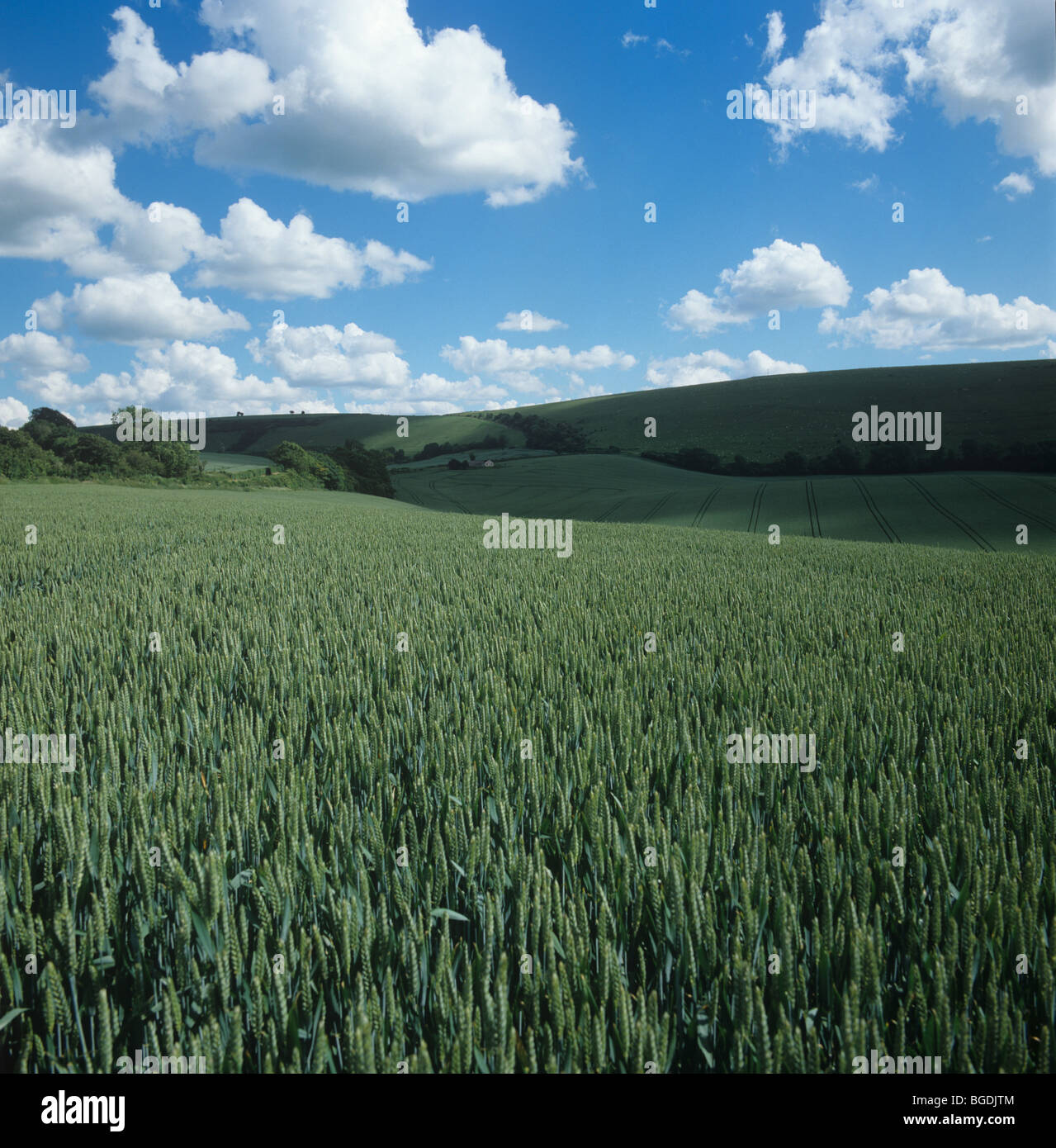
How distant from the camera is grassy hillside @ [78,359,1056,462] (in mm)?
62156

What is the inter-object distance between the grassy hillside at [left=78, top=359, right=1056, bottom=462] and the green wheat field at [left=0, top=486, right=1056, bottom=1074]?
59277 millimetres

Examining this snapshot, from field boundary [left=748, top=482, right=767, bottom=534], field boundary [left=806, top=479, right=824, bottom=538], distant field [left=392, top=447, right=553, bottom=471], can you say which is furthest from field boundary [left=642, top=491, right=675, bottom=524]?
distant field [left=392, top=447, right=553, bottom=471]

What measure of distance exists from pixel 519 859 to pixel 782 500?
4335cm

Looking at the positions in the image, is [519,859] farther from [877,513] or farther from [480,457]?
[480,457]

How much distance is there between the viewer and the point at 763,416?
74562mm

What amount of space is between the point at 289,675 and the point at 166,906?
208 cm

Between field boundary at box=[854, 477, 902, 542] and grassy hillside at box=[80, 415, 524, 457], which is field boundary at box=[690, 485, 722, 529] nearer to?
field boundary at box=[854, 477, 902, 542]

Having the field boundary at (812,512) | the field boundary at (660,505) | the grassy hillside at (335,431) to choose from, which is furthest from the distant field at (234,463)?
the field boundary at (812,512)

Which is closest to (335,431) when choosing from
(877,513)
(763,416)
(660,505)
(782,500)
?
(763,416)

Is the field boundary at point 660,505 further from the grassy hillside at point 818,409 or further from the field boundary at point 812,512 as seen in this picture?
the grassy hillside at point 818,409

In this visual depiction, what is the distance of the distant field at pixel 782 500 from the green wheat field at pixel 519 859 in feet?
86.3

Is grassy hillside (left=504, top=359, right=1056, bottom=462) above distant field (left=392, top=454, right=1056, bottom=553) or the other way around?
above

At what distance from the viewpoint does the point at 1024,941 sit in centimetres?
156
